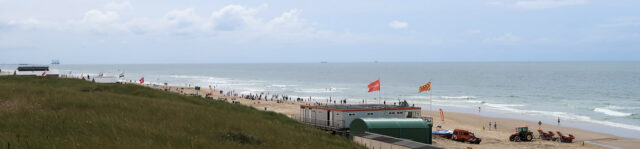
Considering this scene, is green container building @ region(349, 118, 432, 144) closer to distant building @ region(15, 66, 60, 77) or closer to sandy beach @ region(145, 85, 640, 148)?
sandy beach @ region(145, 85, 640, 148)

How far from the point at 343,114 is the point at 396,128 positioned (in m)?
5.00

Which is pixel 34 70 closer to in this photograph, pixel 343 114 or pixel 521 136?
pixel 343 114

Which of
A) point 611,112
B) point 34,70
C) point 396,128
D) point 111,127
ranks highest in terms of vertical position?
point 34,70

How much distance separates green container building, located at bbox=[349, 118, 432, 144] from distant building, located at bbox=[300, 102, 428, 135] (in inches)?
107

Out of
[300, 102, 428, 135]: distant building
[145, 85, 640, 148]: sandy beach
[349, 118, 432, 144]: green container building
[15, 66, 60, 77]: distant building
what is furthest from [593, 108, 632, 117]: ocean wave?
[15, 66, 60, 77]: distant building

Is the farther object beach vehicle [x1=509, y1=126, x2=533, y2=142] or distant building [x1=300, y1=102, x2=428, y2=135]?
beach vehicle [x1=509, y1=126, x2=533, y2=142]

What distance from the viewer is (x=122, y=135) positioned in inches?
491

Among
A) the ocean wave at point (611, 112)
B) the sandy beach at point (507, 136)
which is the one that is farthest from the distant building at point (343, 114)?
the ocean wave at point (611, 112)

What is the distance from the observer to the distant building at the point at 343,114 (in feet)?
106

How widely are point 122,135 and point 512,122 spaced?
49.4 metres

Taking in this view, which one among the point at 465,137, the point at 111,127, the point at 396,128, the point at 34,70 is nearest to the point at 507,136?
the point at 465,137

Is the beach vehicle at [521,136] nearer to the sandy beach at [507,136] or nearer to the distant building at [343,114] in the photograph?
the sandy beach at [507,136]

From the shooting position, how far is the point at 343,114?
105 feet

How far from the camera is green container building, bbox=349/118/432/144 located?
27.9 m
